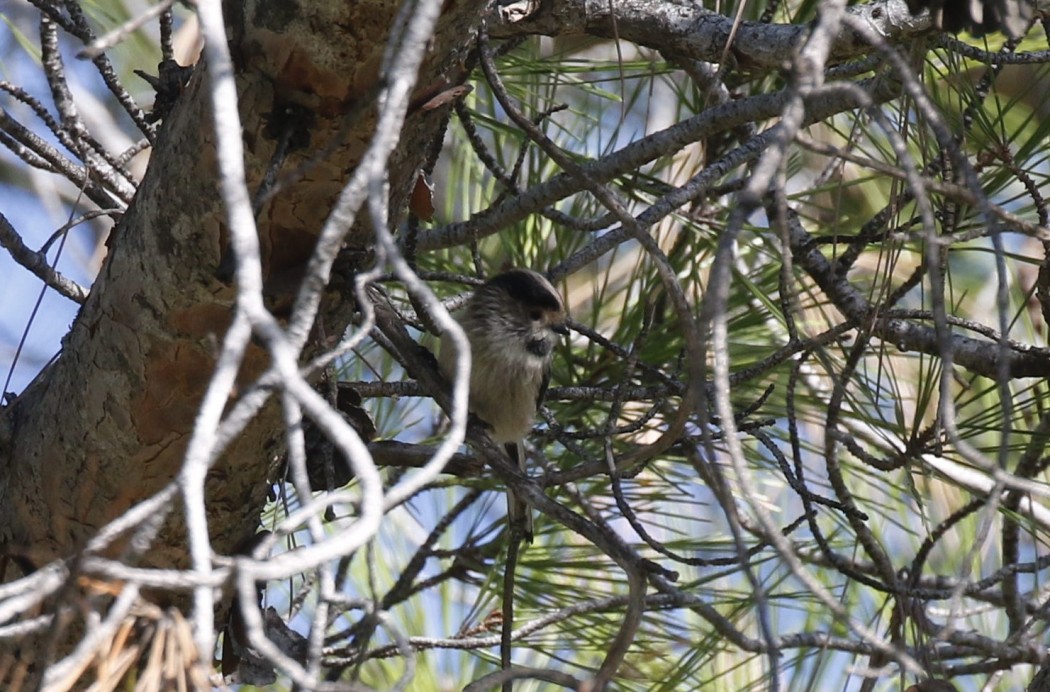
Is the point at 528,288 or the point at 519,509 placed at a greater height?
the point at 528,288

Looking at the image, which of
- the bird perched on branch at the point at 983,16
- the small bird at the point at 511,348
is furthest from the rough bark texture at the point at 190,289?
the small bird at the point at 511,348

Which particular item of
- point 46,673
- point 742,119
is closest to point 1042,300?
point 742,119

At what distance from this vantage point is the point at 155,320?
1.65 m

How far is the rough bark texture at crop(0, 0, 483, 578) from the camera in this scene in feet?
4.75

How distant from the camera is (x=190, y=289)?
161 cm

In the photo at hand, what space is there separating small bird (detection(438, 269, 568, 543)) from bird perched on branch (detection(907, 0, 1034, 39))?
1.74m

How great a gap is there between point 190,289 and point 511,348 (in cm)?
162

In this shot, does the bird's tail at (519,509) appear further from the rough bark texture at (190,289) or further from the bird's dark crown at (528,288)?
the rough bark texture at (190,289)

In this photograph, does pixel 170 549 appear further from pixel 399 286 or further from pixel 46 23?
pixel 399 286

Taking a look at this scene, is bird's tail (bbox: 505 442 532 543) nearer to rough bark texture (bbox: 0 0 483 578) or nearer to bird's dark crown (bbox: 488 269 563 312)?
bird's dark crown (bbox: 488 269 563 312)

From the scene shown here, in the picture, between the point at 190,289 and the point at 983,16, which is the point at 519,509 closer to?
the point at 190,289

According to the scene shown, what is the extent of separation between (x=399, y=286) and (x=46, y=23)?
118cm

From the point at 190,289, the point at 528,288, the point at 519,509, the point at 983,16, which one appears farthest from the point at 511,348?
the point at 983,16

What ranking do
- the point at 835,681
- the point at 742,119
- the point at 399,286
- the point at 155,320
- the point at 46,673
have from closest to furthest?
the point at 46,673 < the point at 155,320 < the point at 742,119 < the point at 399,286 < the point at 835,681
